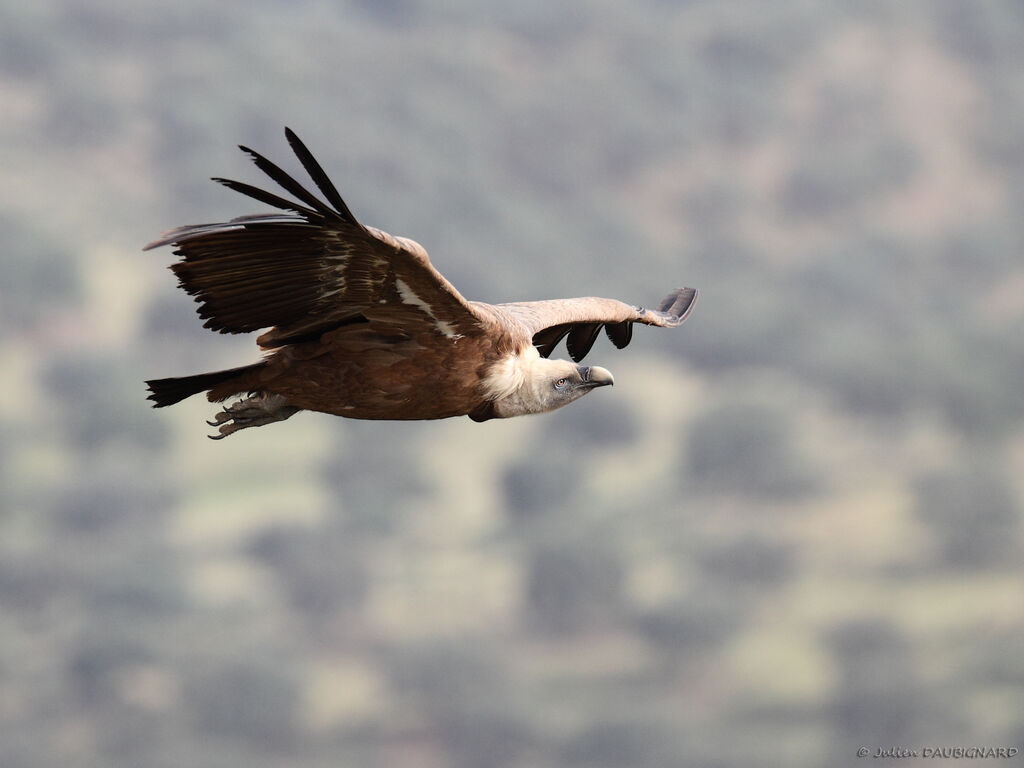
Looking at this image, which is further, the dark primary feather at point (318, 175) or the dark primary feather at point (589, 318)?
the dark primary feather at point (589, 318)

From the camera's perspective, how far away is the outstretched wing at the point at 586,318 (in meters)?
9.69

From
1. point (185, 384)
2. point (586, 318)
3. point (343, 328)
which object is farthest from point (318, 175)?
point (586, 318)

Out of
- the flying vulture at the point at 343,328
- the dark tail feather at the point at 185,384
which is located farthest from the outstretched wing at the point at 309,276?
the dark tail feather at the point at 185,384

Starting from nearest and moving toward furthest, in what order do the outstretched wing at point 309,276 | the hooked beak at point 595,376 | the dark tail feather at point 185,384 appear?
the outstretched wing at point 309,276 < the dark tail feather at point 185,384 < the hooked beak at point 595,376

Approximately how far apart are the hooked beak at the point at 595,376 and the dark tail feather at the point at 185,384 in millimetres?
2167

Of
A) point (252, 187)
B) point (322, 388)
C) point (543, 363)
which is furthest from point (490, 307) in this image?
point (252, 187)

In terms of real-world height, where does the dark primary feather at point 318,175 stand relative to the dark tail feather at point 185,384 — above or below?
above

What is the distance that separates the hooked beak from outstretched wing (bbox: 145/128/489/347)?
103 cm

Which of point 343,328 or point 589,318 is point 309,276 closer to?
point 343,328

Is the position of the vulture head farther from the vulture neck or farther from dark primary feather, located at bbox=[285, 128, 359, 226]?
dark primary feather, located at bbox=[285, 128, 359, 226]

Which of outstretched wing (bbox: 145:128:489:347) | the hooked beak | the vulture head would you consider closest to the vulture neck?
the vulture head

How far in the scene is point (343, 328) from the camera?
8.01 metres

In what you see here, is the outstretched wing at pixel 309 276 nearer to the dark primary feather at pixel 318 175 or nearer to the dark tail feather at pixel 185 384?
the dark primary feather at pixel 318 175

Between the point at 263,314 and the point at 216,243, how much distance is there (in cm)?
62
